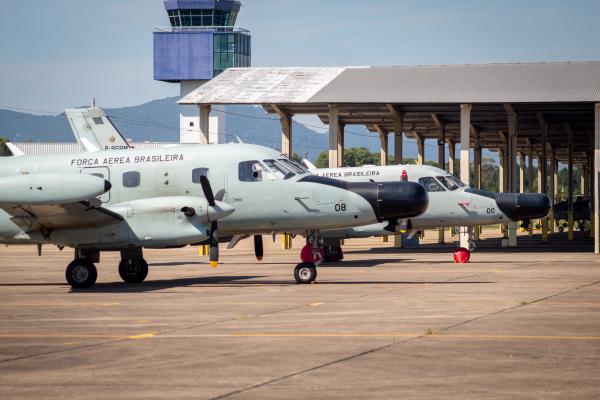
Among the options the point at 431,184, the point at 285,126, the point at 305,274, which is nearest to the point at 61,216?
the point at 305,274

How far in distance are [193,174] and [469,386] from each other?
14.7 m

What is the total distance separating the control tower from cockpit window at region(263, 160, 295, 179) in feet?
398

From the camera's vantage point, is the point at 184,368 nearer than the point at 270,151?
Yes

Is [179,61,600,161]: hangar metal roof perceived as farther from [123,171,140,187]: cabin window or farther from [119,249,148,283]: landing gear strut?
[123,171,140,187]: cabin window

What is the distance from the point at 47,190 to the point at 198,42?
127435mm

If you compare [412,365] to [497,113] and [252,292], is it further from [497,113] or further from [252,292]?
Result: [497,113]

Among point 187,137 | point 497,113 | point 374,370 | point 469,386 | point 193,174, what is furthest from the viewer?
point 187,137

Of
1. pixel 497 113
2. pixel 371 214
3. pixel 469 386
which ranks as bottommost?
pixel 469 386

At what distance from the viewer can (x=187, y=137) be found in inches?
5463

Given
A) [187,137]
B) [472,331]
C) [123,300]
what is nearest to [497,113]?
[123,300]

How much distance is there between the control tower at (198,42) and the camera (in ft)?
484

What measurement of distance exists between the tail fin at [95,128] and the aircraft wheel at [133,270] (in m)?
19.6

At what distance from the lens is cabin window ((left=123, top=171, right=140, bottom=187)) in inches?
997

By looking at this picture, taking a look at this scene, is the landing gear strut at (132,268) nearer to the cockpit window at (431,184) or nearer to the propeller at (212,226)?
the propeller at (212,226)
